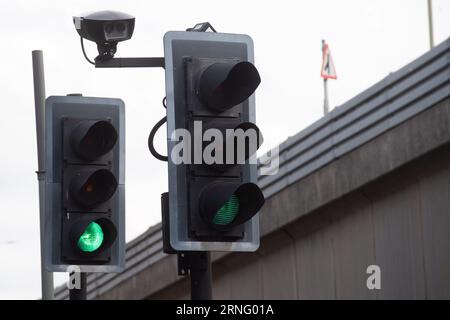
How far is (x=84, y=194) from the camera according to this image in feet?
28.3

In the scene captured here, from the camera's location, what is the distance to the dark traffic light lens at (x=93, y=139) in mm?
8375

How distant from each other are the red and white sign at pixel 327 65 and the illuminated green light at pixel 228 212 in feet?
116

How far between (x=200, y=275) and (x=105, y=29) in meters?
1.93

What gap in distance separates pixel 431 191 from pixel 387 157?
3.05 feet

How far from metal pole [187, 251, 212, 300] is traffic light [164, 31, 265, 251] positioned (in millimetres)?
409

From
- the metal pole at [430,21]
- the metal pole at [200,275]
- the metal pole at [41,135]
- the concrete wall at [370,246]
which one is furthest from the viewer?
the metal pole at [430,21]

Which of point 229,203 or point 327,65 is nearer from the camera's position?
point 229,203

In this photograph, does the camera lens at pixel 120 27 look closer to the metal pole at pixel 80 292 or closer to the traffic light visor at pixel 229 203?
the traffic light visor at pixel 229 203

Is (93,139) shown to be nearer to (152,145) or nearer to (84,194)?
(84,194)

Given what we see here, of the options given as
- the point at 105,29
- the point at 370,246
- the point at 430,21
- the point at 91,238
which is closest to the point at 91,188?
the point at 91,238

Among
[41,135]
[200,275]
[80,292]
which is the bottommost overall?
[200,275]

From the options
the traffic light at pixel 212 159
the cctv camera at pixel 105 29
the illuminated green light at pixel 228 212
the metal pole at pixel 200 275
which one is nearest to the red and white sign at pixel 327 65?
the cctv camera at pixel 105 29

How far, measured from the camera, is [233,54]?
6.70m

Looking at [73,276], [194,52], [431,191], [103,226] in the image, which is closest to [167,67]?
[194,52]
